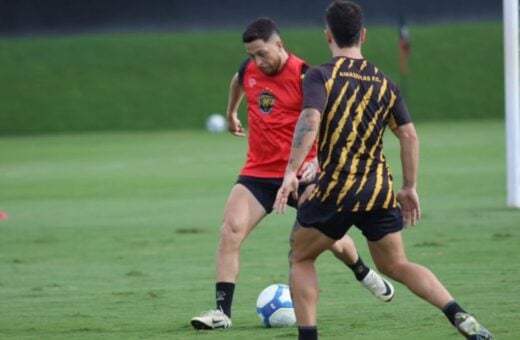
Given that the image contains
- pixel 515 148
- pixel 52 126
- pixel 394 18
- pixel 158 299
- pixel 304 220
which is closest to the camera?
pixel 304 220

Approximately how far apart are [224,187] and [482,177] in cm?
454

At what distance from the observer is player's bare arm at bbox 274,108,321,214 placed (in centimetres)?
738

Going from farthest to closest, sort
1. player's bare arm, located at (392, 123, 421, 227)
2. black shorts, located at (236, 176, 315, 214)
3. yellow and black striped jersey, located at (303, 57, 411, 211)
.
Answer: black shorts, located at (236, 176, 315, 214), player's bare arm, located at (392, 123, 421, 227), yellow and black striped jersey, located at (303, 57, 411, 211)

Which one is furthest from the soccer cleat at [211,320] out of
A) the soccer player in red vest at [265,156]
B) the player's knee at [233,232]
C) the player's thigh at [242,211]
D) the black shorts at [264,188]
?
the black shorts at [264,188]

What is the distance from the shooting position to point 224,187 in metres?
22.6

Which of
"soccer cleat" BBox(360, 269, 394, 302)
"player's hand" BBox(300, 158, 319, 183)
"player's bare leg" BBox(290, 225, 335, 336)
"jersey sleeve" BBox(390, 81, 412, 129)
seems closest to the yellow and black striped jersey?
"jersey sleeve" BBox(390, 81, 412, 129)

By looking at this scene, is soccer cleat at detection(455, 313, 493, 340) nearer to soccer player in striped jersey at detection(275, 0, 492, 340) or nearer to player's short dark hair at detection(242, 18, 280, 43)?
soccer player in striped jersey at detection(275, 0, 492, 340)

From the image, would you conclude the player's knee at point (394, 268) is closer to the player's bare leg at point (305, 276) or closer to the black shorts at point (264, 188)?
the player's bare leg at point (305, 276)

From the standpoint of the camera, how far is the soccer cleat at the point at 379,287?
31.8ft

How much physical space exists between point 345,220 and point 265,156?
7.83 ft

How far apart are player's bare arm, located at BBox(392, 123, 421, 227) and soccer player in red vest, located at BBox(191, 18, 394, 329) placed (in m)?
1.79

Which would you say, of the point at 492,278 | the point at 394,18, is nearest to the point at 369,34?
the point at 394,18

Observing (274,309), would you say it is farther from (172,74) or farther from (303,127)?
(172,74)

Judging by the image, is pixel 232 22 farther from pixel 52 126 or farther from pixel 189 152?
pixel 189 152
